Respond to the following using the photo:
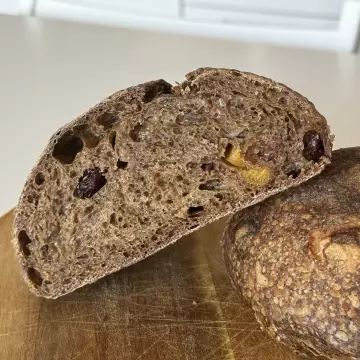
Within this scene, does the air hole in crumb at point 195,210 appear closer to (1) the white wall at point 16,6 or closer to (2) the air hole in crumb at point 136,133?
(2) the air hole in crumb at point 136,133

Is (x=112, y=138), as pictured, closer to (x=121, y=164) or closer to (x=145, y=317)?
(x=121, y=164)

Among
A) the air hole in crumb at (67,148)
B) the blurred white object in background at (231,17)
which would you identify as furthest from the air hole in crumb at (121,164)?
the blurred white object in background at (231,17)

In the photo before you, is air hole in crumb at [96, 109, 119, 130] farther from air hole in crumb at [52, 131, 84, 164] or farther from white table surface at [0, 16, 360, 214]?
white table surface at [0, 16, 360, 214]

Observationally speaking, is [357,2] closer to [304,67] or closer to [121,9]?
[304,67]

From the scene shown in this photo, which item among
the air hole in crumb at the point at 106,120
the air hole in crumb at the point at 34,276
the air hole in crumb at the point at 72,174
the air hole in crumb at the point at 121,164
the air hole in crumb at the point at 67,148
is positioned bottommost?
the air hole in crumb at the point at 34,276

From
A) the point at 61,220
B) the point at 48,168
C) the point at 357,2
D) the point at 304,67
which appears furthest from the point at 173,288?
the point at 357,2

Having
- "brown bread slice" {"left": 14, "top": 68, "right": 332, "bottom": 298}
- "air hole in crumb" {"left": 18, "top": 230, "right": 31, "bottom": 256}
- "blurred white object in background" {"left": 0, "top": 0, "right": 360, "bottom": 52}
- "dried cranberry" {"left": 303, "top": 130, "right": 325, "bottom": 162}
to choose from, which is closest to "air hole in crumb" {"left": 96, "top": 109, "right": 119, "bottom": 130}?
"brown bread slice" {"left": 14, "top": 68, "right": 332, "bottom": 298}
